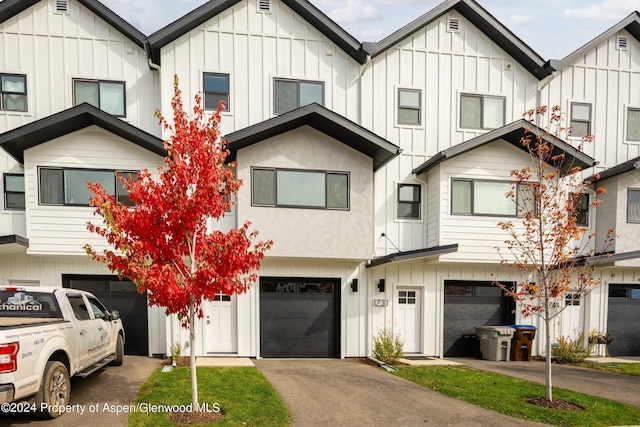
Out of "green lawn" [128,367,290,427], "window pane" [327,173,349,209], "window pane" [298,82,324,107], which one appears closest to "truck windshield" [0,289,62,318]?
"green lawn" [128,367,290,427]

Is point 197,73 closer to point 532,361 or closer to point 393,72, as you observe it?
point 393,72

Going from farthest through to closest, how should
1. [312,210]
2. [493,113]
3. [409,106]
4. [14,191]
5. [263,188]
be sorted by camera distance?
[493,113]
[409,106]
[14,191]
[312,210]
[263,188]

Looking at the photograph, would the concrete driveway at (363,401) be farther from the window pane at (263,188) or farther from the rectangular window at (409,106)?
the rectangular window at (409,106)

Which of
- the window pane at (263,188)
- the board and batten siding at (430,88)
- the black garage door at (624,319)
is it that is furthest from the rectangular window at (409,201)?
the black garage door at (624,319)

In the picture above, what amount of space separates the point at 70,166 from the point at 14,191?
200 centimetres

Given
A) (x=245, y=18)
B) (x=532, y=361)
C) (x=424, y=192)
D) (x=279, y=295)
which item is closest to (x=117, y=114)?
(x=245, y=18)

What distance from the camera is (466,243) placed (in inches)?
488

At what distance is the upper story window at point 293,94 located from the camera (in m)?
12.6

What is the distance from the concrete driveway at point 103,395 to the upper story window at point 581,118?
14.7m

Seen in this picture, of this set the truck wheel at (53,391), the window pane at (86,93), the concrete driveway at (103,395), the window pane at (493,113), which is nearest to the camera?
the truck wheel at (53,391)

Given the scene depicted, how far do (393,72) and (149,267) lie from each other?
9904mm

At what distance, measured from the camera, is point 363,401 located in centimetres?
801

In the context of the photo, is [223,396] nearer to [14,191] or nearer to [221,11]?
[14,191]

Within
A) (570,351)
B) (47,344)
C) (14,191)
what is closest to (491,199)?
(570,351)
